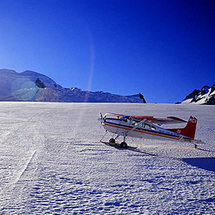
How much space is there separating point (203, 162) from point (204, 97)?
128 meters

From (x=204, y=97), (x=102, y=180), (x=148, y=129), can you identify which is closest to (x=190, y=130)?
(x=148, y=129)

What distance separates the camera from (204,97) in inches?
4788

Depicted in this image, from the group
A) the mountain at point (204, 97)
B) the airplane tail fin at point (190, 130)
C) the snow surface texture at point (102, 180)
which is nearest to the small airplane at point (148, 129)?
the airplane tail fin at point (190, 130)

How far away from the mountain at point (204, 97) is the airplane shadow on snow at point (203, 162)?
91659 mm

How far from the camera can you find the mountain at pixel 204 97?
94.5m

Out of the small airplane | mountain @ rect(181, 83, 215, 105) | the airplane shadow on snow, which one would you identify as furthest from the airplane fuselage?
mountain @ rect(181, 83, 215, 105)

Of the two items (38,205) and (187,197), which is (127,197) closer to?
(187,197)

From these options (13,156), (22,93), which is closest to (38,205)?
(13,156)

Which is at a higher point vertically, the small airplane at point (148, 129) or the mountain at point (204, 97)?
the mountain at point (204, 97)

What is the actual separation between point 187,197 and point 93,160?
127 inches

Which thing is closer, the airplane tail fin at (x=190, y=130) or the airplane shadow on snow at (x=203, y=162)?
the airplane shadow on snow at (x=203, y=162)

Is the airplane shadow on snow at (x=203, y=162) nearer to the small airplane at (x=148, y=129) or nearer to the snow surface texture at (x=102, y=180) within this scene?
the snow surface texture at (x=102, y=180)

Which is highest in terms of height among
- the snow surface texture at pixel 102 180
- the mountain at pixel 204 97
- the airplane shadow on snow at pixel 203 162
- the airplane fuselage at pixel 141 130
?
the mountain at pixel 204 97

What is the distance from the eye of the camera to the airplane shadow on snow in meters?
6.40
